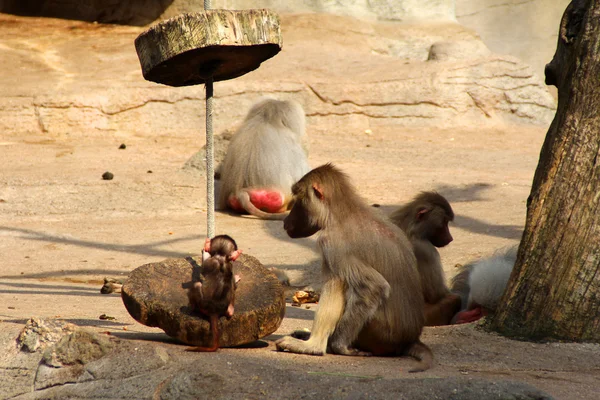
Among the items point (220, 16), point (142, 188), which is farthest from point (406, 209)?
point (142, 188)

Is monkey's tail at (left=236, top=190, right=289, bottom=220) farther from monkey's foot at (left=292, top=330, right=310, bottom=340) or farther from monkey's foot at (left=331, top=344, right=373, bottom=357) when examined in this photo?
monkey's foot at (left=331, top=344, right=373, bottom=357)

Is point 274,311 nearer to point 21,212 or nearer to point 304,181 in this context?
point 304,181

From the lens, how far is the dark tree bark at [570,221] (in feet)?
14.5

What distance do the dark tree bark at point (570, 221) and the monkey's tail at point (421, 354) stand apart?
24.5 inches

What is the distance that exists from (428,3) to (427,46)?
107 cm

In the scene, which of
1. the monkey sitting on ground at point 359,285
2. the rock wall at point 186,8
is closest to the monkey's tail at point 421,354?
the monkey sitting on ground at point 359,285

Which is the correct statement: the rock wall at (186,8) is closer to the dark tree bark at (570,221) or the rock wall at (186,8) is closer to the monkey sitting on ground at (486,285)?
the monkey sitting on ground at (486,285)

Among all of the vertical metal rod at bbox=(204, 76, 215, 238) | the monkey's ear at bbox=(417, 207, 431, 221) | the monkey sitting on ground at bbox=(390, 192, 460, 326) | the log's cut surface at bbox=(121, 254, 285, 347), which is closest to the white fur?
the monkey sitting on ground at bbox=(390, 192, 460, 326)

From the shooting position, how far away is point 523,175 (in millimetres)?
10305

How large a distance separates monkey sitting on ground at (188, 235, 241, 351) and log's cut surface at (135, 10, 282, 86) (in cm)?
85

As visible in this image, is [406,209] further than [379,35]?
No

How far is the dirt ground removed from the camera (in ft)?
13.8

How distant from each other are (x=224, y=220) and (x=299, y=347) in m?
4.71

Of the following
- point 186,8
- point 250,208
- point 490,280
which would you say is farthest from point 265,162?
point 186,8
